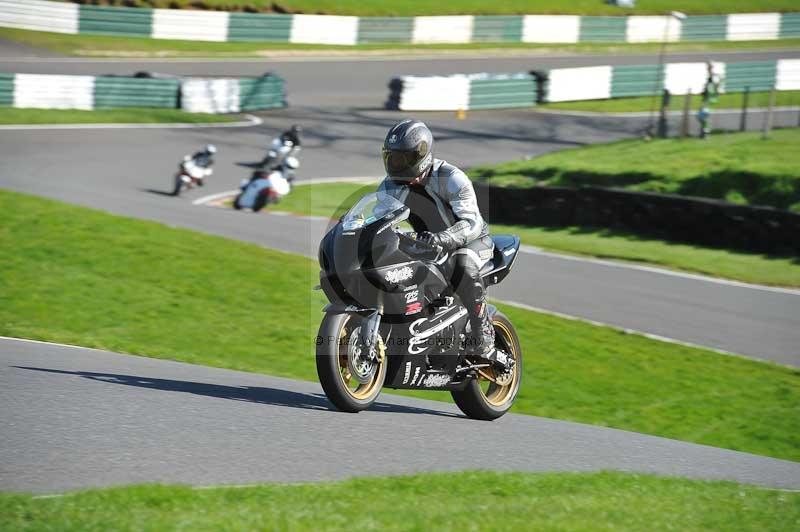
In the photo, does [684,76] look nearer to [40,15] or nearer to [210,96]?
[210,96]

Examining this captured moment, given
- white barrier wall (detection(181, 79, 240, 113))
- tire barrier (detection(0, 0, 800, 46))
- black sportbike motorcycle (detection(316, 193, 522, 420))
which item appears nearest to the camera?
black sportbike motorcycle (detection(316, 193, 522, 420))

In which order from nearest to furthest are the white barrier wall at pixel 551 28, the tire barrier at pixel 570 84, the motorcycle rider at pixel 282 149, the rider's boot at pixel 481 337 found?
the rider's boot at pixel 481 337
the motorcycle rider at pixel 282 149
the tire barrier at pixel 570 84
the white barrier wall at pixel 551 28

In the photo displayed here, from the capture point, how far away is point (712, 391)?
11438mm

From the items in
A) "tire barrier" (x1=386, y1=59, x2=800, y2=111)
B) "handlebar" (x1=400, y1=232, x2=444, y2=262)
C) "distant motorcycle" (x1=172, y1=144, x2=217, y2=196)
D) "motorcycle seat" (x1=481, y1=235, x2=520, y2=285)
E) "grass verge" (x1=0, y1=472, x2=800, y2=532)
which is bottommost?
"distant motorcycle" (x1=172, y1=144, x2=217, y2=196)

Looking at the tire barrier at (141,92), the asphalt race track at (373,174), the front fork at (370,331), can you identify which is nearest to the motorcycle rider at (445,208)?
the front fork at (370,331)

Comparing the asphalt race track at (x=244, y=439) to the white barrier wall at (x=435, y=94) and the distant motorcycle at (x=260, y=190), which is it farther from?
the white barrier wall at (x=435, y=94)

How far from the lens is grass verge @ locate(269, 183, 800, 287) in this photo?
57.3ft

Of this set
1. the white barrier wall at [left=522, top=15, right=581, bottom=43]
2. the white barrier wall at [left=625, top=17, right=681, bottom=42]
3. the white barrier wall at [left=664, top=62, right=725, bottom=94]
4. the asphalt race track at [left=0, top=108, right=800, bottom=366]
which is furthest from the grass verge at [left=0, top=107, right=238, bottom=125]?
the white barrier wall at [left=625, top=17, right=681, bottom=42]

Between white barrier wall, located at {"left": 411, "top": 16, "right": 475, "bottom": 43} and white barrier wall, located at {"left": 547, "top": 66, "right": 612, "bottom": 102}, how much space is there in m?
9.68

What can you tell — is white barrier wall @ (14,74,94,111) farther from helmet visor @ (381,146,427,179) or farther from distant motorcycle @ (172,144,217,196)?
helmet visor @ (381,146,427,179)

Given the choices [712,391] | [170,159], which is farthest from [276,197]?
[712,391]

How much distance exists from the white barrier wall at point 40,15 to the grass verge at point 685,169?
19.4 metres

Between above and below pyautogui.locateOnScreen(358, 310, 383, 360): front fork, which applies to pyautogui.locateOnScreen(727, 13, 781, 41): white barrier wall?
above

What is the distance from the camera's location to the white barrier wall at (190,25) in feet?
131
